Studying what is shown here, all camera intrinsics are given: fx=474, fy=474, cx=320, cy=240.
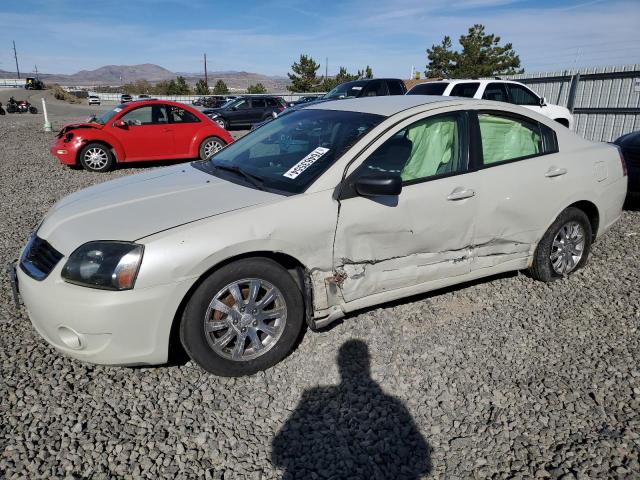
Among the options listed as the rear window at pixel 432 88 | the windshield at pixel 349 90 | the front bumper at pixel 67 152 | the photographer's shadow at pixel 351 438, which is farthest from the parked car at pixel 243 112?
the photographer's shadow at pixel 351 438

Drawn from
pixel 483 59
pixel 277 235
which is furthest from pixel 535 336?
pixel 483 59

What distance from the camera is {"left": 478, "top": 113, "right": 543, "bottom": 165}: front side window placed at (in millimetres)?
3699

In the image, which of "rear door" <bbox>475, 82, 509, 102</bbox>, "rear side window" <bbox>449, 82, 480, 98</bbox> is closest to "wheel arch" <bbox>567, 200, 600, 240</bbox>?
"rear side window" <bbox>449, 82, 480, 98</bbox>

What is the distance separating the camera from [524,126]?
13.0 ft

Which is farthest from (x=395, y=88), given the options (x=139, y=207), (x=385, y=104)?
(x=139, y=207)

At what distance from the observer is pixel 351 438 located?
2.48 metres

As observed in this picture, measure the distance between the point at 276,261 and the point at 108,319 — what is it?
101cm

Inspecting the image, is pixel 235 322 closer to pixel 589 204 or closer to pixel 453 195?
pixel 453 195

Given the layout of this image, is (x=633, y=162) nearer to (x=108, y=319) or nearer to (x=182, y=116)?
(x=108, y=319)

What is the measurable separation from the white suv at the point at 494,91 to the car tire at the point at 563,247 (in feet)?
22.4

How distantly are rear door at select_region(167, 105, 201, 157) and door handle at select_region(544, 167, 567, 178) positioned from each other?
28.0 ft

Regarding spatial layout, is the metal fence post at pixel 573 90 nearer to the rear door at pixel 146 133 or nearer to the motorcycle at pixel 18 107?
the rear door at pixel 146 133

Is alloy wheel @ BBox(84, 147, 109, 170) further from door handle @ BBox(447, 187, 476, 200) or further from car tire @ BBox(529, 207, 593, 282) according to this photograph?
car tire @ BBox(529, 207, 593, 282)

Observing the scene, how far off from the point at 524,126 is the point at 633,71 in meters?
11.3
